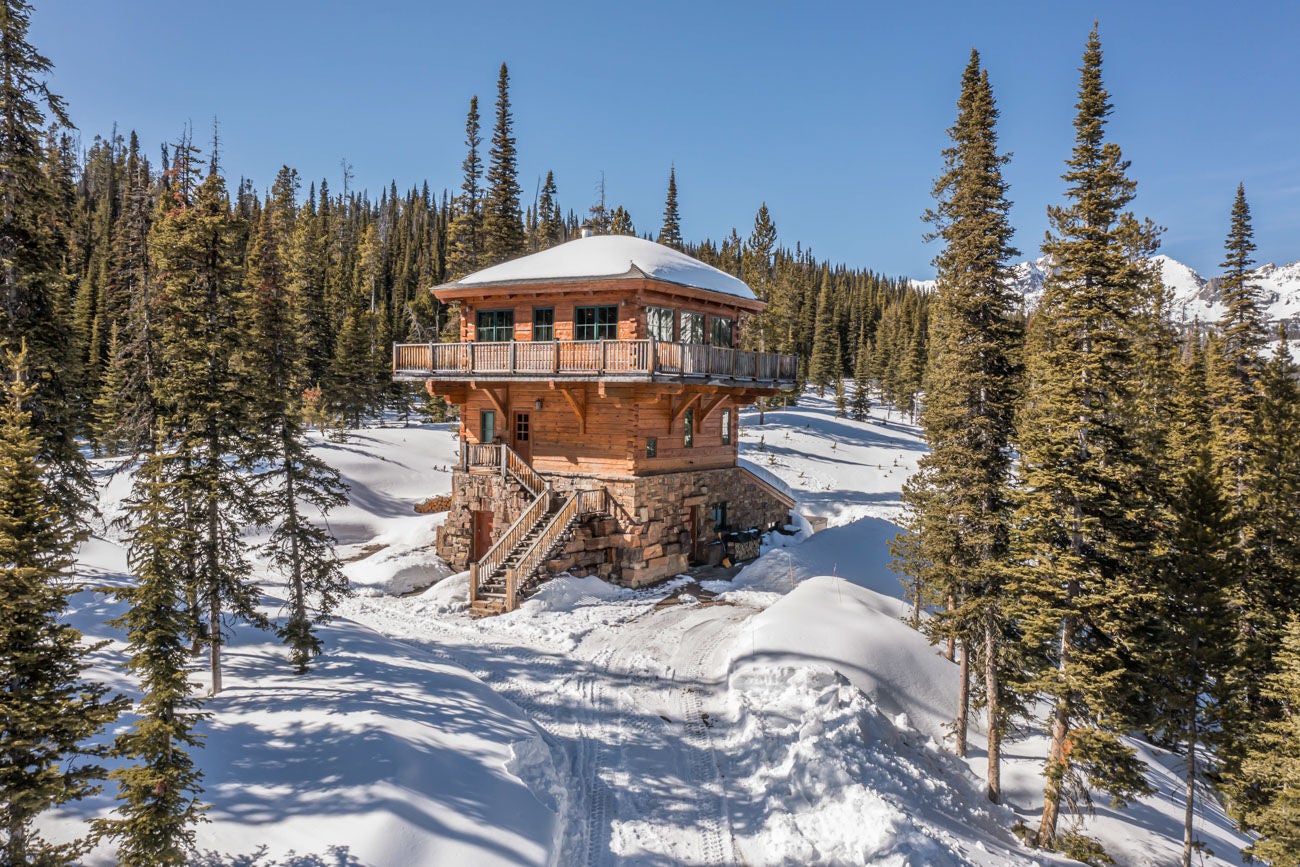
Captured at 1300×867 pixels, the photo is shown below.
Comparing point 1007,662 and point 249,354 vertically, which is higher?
point 249,354

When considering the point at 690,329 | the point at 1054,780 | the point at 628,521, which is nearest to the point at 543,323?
the point at 690,329

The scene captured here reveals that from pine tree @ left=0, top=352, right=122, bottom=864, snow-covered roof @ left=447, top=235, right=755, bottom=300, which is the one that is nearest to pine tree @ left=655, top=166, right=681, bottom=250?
snow-covered roof @ left=447, top=235, right=755, bottom=300

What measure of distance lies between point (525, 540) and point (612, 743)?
35.0 feet

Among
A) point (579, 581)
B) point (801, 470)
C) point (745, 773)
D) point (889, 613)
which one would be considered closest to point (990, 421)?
point (889, 613)

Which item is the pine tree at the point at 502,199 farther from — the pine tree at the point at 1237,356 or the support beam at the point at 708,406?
the pine tree at the point at 1237,356

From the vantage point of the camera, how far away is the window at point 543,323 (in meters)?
25.2

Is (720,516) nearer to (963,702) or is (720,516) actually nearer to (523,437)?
(523,437)

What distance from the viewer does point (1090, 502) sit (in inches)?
506

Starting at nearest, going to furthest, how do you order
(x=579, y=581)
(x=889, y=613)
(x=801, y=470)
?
(x=889, y=613) → (x=579, y=581) → (x=801, y=470)

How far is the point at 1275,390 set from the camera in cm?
2356

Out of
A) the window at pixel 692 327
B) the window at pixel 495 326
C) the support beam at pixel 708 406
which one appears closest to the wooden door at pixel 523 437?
the window at pixel 495 326

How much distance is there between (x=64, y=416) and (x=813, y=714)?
1754 cm

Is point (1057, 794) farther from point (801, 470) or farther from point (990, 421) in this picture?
point (801, 470)

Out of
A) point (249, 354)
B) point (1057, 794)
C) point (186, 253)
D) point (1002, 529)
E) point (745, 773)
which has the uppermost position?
point (186, 253)
